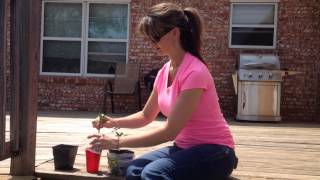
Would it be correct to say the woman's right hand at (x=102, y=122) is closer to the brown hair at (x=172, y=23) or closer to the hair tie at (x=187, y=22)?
the brown hair at (x=172, y=23)

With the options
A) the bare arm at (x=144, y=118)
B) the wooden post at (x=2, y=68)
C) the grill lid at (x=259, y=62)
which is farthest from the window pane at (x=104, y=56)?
the bare arm at (x=144, y=118)

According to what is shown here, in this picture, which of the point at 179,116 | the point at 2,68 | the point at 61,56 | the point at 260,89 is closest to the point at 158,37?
the point at 179,116

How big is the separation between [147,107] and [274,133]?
11.6 ft

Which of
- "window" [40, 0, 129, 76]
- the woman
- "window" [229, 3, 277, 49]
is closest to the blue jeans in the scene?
the woman

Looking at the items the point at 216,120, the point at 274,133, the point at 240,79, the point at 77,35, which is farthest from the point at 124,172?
the point at 77,35

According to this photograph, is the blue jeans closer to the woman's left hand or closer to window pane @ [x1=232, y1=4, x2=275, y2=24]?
the woman's left hand

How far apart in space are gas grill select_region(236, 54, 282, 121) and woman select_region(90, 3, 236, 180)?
19.0 ft

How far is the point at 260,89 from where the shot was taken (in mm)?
8484

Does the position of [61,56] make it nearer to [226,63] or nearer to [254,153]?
[226,63]

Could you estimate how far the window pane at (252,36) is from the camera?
938 cm

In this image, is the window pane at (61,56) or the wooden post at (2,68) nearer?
the wooden post at (2,68)

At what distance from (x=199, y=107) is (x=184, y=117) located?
138 mm

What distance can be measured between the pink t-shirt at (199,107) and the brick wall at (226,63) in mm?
6664

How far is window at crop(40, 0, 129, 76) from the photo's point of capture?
10039 millimetres
